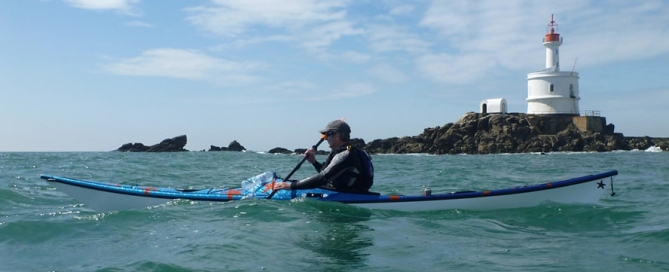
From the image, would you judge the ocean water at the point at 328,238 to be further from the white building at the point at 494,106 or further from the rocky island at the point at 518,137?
the white building at the point at 494,106

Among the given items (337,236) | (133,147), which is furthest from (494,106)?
(337,236)

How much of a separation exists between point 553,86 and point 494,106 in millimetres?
5291

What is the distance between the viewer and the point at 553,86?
50.6m

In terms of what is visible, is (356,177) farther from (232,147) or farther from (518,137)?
(232,147)

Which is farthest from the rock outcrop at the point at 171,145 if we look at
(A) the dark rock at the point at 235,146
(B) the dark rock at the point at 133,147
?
(A) the dark rock at the point at 235,146

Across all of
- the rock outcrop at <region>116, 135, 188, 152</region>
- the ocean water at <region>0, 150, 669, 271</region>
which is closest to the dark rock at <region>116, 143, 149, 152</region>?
the rock outcrop at <region>116, 135, 188, 152</region>

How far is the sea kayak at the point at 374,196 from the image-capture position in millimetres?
8125

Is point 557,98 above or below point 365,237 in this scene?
above

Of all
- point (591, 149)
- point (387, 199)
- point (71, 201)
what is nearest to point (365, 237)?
point (387, 199)

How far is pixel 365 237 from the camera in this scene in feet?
21.5

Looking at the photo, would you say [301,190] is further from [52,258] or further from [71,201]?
[71,201]

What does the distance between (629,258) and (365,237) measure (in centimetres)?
255

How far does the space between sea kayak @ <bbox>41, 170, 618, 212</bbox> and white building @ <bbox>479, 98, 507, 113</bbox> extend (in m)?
46.0

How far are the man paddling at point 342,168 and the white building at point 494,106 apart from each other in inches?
1850
